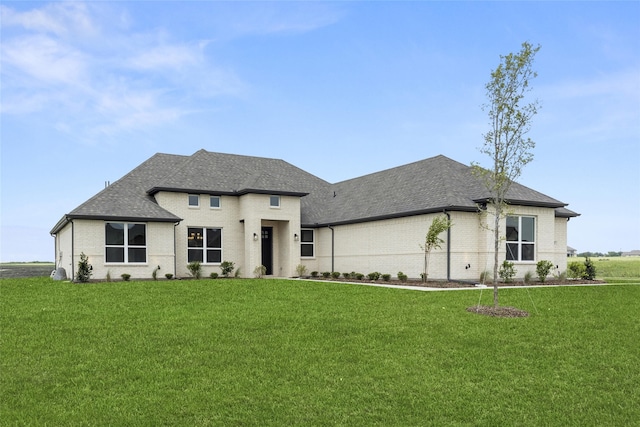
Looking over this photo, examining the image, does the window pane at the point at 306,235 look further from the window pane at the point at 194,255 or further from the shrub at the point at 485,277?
the shrub at the point at 485,277

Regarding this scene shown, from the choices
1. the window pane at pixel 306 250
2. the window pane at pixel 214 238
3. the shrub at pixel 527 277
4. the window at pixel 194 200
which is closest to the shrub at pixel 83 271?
the window at pixel 194 200

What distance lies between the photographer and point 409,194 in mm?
26375

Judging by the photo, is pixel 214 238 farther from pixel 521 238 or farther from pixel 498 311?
pixel 498 311

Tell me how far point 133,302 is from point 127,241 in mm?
9907

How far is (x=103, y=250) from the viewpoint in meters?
24.0

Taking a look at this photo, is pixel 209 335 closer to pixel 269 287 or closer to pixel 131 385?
pixel 131 385

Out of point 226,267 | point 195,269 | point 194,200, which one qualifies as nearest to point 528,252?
point 226,267

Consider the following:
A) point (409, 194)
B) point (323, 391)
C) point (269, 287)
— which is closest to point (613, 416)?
point (323, 391)

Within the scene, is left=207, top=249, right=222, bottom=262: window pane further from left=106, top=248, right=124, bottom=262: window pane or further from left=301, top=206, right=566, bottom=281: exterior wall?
left=301, top=206, right=566, bottom=281: exterior wall

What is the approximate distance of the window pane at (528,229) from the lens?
964 inches

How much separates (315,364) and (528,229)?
62.0 feet

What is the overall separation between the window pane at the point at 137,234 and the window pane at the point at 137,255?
0.98 ft

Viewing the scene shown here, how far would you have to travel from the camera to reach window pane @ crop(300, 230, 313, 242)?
103 ft

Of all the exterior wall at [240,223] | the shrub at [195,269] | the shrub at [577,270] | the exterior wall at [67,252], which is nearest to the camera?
the exterior wall at [67,252]
